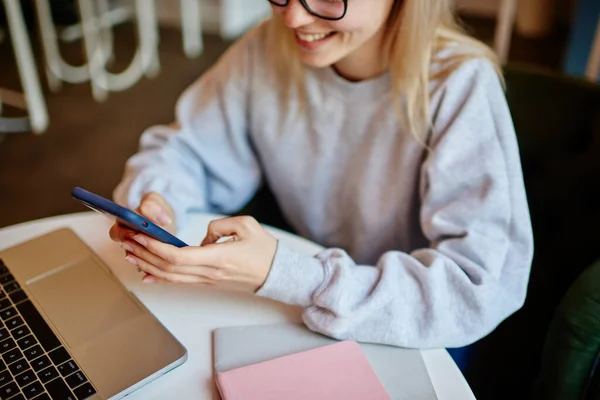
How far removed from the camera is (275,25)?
1.09 metres

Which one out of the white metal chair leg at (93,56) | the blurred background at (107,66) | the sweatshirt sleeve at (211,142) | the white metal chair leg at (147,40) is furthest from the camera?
the white metal chair leg at (147,40)

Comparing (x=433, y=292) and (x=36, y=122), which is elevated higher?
(x=433, y=292)

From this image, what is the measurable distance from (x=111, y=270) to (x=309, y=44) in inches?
18.9

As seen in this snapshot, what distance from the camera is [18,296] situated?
81cm

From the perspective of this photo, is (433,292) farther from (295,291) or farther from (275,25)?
(275,25)

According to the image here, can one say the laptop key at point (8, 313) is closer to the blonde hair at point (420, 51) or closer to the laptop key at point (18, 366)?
the laptop key at point (18, 366)

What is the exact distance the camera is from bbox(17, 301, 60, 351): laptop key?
73 cm

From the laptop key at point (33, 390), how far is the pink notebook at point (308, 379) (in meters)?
0.21

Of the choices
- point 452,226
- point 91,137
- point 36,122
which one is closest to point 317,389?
point 452,226

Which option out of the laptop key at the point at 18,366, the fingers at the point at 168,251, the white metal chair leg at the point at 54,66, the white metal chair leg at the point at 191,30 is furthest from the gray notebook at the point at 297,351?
the white metal chair leg at the point at 191,30

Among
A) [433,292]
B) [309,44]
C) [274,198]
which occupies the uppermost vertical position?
[309,44]

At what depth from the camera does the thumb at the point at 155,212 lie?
90 cm

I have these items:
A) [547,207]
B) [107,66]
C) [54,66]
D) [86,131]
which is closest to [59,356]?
[547,207]

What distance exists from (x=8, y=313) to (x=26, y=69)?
233cm
